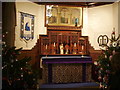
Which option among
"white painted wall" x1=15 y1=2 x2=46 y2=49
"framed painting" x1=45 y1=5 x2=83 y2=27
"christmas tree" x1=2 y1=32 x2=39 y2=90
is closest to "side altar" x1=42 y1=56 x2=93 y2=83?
"white painted wall" x1=15 y1=2 x2=46 y2=49

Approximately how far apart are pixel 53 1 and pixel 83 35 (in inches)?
71.8

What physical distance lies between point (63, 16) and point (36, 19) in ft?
3.46

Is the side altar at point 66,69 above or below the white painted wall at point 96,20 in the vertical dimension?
below

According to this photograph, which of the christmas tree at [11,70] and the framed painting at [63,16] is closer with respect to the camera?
the christmas tree at [11,70]

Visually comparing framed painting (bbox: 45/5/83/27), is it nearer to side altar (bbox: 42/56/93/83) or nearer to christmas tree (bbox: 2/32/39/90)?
side altar (bbox: 42/56/93/83)

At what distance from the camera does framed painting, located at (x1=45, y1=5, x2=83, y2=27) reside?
24.3 feet

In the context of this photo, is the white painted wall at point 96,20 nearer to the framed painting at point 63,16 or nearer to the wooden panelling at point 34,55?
the framed painting at point 63,16

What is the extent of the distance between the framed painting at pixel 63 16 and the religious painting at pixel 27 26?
0.61m

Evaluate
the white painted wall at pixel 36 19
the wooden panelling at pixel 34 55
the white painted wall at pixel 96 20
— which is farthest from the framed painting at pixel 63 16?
the wooden panelling at pixel 34 55

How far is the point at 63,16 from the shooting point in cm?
753

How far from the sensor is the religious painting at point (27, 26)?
6.92 meters

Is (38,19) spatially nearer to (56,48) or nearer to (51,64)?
(56,48)

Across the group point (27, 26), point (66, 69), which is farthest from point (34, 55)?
point (66, 69)

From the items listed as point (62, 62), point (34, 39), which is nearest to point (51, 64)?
point (62, 62)
